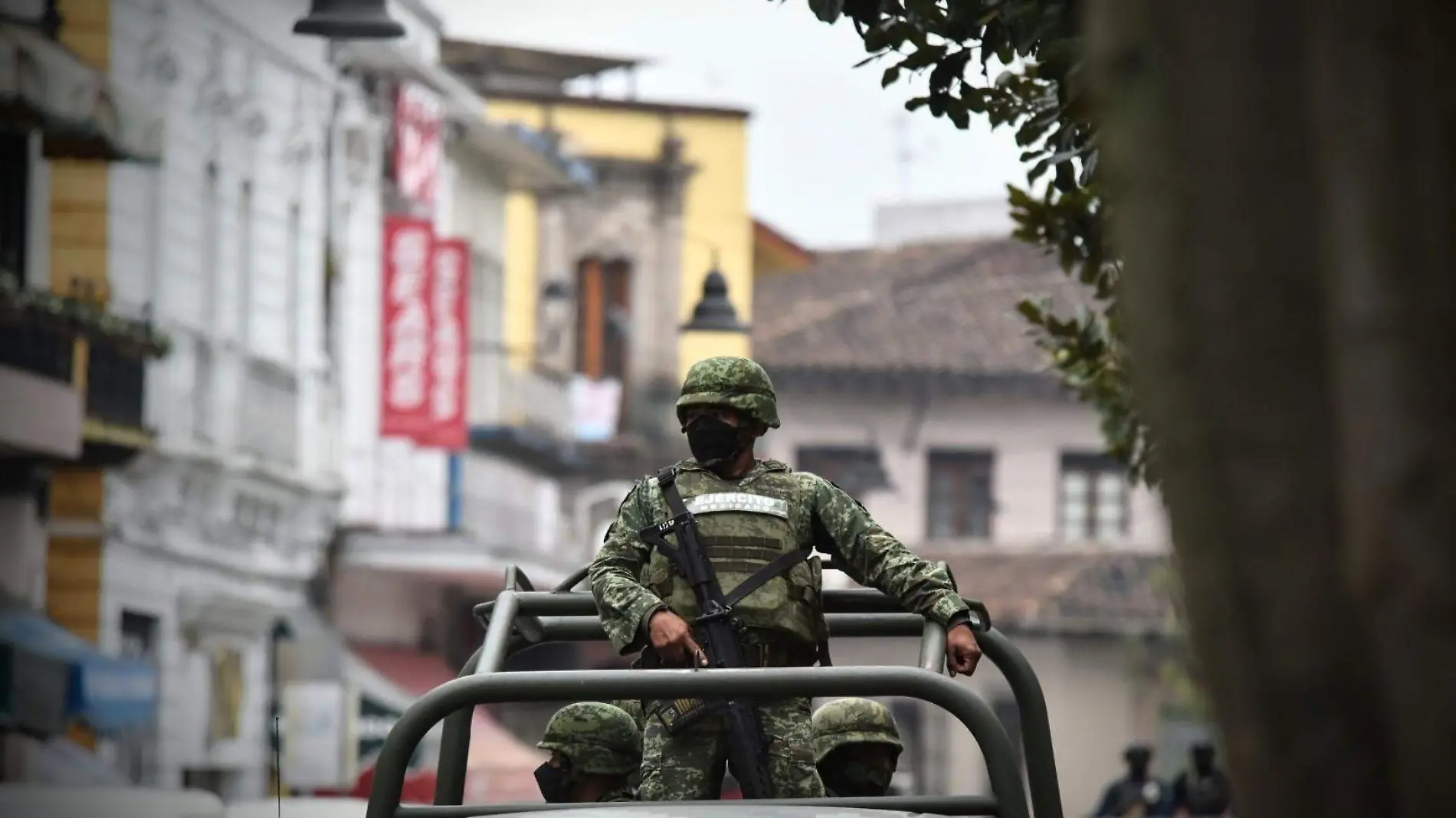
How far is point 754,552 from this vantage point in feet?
21.1

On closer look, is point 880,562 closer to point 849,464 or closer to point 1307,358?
point 1307,358

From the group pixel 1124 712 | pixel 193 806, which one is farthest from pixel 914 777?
pixel 193 806

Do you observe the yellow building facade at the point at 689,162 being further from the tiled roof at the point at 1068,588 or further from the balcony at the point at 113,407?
the balcony at the point at 113,407

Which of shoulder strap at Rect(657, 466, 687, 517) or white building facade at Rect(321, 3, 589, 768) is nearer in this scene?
shoulder strap at Rect(657, 466, 687, 517)

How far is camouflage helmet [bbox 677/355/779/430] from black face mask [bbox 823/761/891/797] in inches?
32.4

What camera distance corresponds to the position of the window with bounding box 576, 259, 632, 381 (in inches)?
1839

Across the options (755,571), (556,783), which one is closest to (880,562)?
(755,571)

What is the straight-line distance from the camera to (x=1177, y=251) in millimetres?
3041

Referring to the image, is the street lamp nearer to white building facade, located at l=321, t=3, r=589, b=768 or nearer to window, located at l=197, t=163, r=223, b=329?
window, located at l=197, t=163, r=223, b=329

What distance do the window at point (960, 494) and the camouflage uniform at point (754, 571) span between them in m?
45.3

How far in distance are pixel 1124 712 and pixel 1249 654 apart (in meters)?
45.9

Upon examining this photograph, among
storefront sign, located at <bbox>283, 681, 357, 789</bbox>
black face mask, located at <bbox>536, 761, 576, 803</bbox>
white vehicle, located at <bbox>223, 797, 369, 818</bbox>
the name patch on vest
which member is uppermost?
the name patch on vest

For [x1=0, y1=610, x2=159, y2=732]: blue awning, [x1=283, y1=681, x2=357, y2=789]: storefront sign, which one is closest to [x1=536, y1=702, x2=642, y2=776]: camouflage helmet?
[x1=0, y1=610, x2=159, y2=732]: blue awning

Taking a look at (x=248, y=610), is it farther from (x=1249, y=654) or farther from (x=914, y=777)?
(x=1249, y=654)
